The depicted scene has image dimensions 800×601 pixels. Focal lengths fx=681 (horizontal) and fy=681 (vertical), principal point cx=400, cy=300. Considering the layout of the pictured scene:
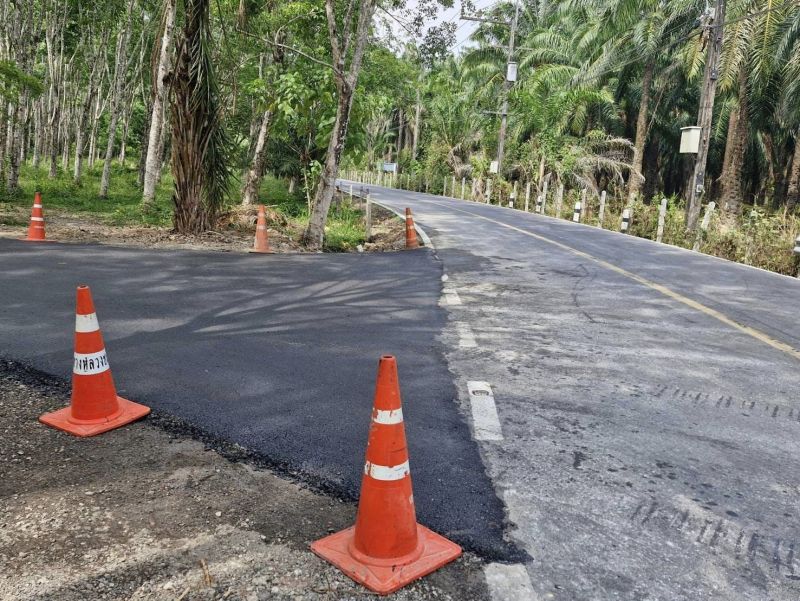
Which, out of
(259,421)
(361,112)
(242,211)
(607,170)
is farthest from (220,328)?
(607,170)

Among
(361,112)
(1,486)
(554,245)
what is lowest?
(1,486)

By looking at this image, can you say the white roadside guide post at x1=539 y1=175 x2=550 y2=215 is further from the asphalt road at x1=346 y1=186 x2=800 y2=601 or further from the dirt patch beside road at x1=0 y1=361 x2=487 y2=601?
the dirt patch beside road at x1=0 y1=361 x2=487 y2=601

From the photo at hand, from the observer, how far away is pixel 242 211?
1702cm

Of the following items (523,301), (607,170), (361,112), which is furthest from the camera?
(607,170)

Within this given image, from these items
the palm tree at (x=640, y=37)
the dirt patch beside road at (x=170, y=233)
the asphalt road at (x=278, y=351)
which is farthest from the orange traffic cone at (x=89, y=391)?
the palm tree at (x=640, y=37)

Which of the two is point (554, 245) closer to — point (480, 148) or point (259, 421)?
point (259, 421)

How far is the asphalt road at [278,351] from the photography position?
369 centimetres

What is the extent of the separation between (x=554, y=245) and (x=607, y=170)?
66.8ft

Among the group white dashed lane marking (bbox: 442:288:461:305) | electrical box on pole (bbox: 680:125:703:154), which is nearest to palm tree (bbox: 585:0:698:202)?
electrical box on pole (bbox: 680:125:703:154)

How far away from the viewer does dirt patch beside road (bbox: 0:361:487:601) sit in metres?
2.59

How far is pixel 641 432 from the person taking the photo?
4289mm

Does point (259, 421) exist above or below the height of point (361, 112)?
below

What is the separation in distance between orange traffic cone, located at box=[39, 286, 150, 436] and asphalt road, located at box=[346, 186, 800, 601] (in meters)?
2.29

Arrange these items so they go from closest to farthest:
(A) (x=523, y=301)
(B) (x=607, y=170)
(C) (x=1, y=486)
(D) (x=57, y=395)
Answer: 1. (C) (x=1, y=486)
2. (D) (x=57, y=395)
3. (A) (x=523, y=301)
4. (B) (x=607, y=170)
